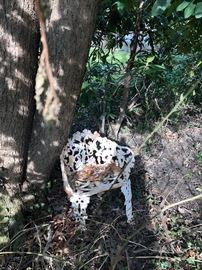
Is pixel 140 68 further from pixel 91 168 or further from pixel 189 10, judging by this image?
pixel 189 10

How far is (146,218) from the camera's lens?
272 cm

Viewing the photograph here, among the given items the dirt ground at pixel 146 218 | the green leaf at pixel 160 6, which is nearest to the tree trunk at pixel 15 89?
the dirt ground at pixel 146 218

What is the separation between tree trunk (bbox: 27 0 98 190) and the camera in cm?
196

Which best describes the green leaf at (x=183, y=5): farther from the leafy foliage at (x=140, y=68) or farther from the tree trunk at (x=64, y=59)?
the leafy foliage at (x=140, y=68)

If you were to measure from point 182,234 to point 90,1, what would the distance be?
5.57 ft

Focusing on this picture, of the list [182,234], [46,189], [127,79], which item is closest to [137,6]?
[127,79]

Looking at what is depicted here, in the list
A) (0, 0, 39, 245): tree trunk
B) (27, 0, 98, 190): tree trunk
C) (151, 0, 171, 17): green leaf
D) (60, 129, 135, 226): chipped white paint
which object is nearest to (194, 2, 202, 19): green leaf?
(151, 0, 171, 17): green leaf

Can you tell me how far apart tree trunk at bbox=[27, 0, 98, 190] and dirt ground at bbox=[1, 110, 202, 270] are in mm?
419

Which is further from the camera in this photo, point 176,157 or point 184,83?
point 184,83

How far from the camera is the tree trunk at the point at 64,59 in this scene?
1958 mm

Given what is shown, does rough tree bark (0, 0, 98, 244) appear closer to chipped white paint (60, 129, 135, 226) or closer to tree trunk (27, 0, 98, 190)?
tree trunk (27, 0, 98, 190)

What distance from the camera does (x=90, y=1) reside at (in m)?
1.90

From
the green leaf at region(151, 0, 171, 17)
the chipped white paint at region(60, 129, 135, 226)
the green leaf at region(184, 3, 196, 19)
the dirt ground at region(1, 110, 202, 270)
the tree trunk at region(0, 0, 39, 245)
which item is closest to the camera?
the green leaf at region(151, 0, 171, 17)

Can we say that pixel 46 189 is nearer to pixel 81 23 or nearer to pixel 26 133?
pixel 26 133
